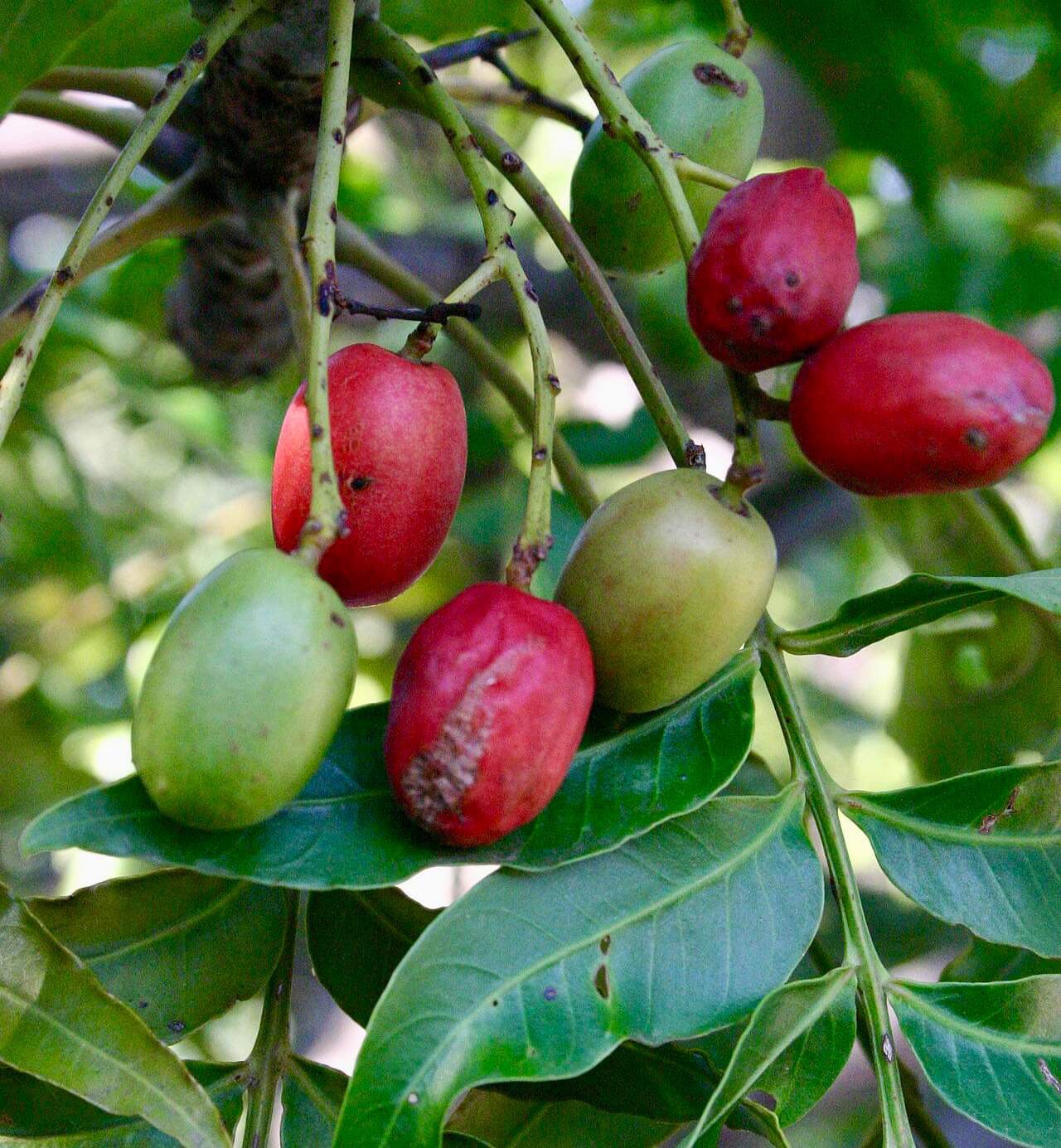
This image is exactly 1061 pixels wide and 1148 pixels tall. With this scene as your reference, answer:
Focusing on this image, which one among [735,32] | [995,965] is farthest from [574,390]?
[995,965]

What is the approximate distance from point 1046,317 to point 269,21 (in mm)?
1421

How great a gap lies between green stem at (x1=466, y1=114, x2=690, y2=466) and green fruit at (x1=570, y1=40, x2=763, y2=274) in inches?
3.6

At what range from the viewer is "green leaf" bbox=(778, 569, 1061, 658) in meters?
0.58

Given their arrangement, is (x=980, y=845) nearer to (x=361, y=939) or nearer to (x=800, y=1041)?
(x=800, y=1041)

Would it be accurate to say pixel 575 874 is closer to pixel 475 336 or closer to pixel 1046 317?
pixel 475 336

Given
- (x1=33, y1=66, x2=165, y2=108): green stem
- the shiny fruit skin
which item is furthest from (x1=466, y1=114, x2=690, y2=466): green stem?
(x1=33, y1=66, x2=165, y2=108): green stem

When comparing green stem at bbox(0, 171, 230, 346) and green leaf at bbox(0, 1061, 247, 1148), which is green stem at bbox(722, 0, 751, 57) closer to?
green stem at bbox(0, 171, 230, 346)

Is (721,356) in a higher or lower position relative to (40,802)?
higher

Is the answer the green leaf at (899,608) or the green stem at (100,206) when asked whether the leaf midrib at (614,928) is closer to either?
the green leaf at (899,608)

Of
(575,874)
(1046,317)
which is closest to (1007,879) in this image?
(575,874)

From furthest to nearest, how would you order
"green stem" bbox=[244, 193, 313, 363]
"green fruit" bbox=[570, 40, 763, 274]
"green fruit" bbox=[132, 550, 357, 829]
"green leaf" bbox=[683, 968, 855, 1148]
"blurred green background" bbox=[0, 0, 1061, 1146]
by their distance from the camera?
"blurred green background" bbox=[0, 0, 1061, 1146] < "green stem" bbox=[244, 193, 313, 363] < "green fruit" bbox=[570, 40, 763, 274] < "green leaf" bbox=[683, 968, 855, 1148] < "green fruit" bbox=[132, 550, 357, 829]

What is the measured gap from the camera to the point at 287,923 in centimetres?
65

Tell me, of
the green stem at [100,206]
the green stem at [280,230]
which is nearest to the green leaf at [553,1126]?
the green stem at [100,206]

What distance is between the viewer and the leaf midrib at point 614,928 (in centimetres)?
→ 48
